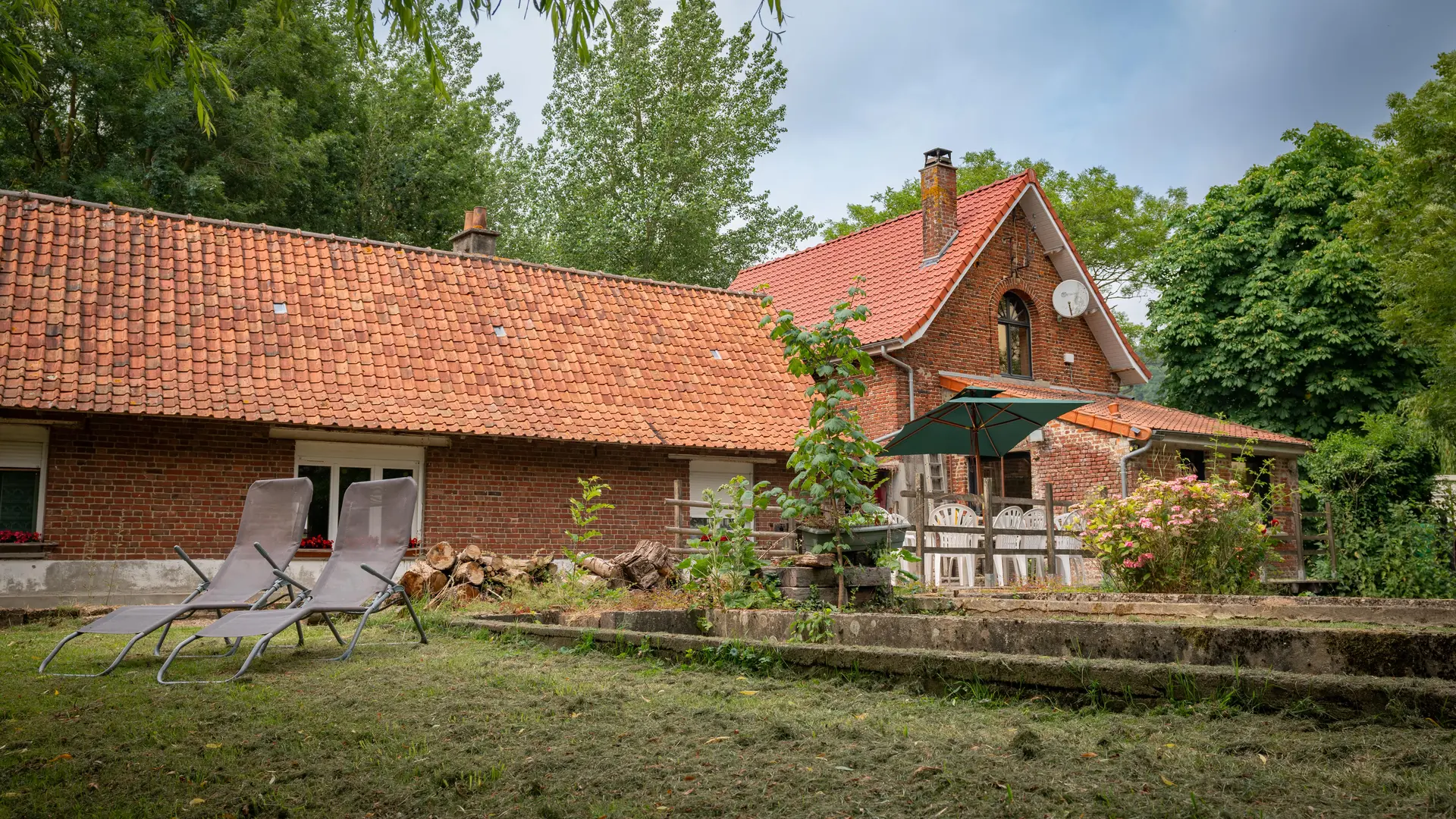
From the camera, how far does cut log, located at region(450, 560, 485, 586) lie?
10.9 m

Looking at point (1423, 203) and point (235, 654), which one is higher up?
point (1423, 203)

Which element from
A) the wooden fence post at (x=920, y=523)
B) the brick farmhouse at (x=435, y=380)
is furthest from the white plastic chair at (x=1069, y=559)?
the wooden fence post at (x=920, y=523)

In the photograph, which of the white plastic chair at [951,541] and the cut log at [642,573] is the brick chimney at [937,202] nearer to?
the white plastic chair at [951,541]

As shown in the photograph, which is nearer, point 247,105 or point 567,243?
point 247,105

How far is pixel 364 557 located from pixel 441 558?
12.8 ft

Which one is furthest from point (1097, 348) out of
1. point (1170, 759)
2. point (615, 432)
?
point (1170, 759)

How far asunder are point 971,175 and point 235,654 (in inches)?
1210

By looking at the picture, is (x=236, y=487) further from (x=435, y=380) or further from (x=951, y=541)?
(x=951, y=541)

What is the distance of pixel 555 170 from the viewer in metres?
31.9

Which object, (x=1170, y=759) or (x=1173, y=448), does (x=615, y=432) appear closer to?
(x=1173, y=448)

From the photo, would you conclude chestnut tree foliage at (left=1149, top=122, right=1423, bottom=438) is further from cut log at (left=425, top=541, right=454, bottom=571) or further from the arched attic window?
cut log at (left=425, top=541, right=454, bottom=571)

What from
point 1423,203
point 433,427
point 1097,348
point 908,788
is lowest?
point 908,788

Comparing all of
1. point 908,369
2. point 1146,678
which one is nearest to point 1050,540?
point 908,369

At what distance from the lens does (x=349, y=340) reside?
14.1m
